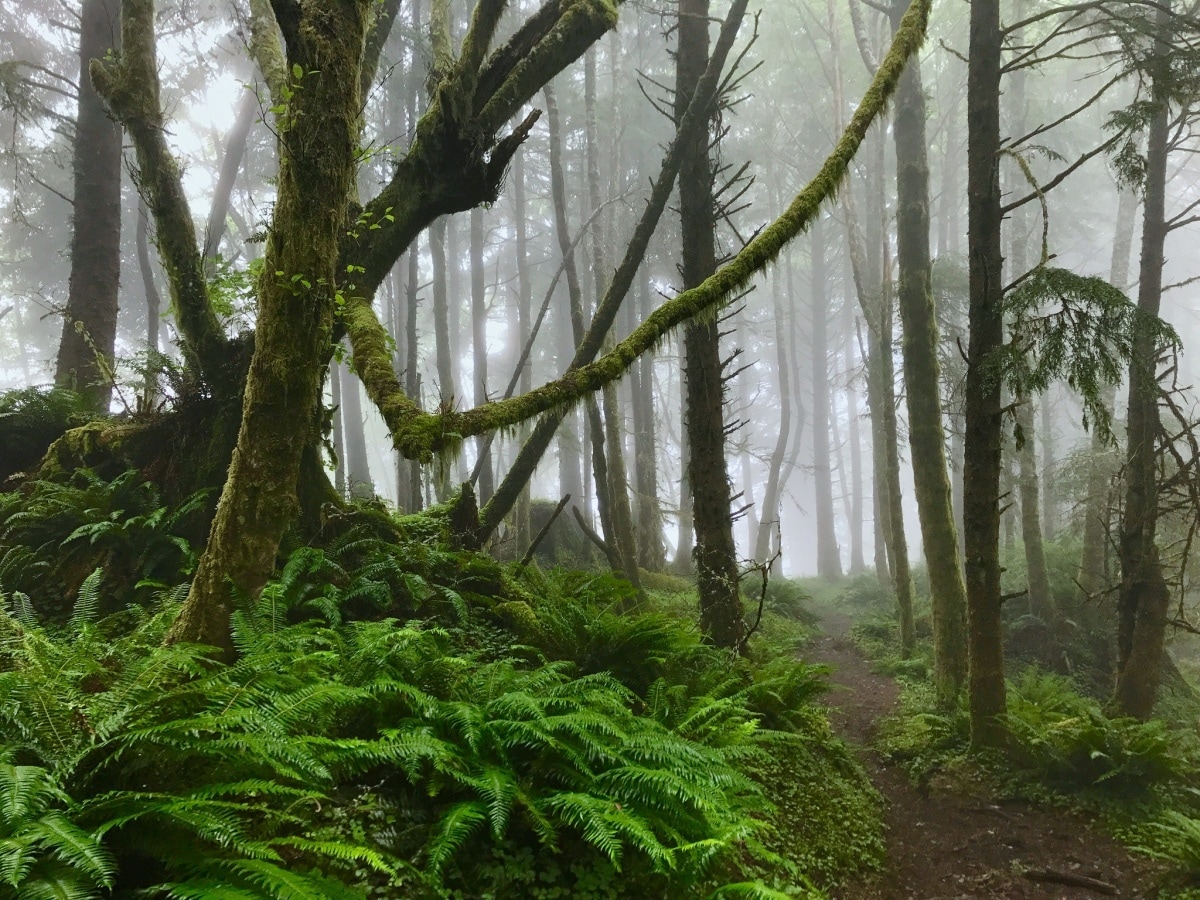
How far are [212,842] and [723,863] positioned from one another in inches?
97.6

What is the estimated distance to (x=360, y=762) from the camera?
9.67 ft

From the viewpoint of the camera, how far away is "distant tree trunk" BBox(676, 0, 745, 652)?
23.0 ft

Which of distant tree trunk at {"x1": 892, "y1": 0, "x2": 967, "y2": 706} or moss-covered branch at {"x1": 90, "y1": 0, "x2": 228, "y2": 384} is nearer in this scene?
moss-covered branch at {"x1": 90, "y1": 0, "x2": 228, "y2": 384}

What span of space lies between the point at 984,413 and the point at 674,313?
3.89 metres

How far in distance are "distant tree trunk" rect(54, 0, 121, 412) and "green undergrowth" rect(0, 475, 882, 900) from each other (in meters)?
4.32

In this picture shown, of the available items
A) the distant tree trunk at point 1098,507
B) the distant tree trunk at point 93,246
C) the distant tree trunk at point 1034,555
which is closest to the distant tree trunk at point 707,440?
the distant tree trunk at point 1098,507

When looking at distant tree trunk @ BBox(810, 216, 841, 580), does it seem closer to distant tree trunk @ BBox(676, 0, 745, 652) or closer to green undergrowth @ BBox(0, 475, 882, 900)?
distant tree trunk @ BBox(676, 0, 745, 652)

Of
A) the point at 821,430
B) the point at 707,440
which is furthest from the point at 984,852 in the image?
the point at 821,430

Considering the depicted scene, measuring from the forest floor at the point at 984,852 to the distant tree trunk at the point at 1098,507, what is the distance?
2915 millimetres

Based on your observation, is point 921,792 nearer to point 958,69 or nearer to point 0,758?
point 0,758

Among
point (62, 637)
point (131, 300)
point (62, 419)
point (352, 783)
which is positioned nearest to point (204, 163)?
point (131, 300)

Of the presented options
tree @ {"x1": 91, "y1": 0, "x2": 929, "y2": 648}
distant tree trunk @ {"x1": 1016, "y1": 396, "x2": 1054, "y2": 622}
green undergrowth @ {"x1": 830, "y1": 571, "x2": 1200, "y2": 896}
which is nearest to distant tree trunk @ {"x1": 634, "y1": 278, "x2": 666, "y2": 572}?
distant tree trunk @ {"x1": 1016, "y1": 396, "x2": 1054, "y2": 622}

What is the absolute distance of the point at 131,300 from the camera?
26.0 metres

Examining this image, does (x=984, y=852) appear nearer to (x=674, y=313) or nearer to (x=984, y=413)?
(x=984, y=413)
